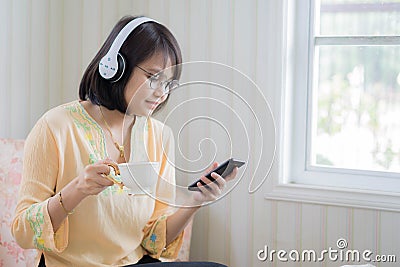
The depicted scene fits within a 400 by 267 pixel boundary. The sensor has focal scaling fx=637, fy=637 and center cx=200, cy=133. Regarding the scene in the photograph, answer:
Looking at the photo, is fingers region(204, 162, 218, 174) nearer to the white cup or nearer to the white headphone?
the white cup

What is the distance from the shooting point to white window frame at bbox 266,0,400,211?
214cm

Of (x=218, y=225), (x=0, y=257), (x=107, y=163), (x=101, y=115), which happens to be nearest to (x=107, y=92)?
(x=101, y=115)

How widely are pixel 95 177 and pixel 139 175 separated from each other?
0.10 m

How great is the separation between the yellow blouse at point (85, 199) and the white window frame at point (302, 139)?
0.62 meters

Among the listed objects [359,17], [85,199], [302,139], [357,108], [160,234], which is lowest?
[160,234]

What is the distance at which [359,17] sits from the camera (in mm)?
2164

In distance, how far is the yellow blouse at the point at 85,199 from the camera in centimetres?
156

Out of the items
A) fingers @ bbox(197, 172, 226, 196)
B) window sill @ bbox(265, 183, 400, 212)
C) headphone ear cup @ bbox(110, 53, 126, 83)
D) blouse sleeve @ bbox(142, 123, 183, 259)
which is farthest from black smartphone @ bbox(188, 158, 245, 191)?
window sill @ bbox(265, 183, 400, 212)

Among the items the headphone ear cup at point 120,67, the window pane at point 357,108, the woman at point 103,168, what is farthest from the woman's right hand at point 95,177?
the window pane at point 357,108

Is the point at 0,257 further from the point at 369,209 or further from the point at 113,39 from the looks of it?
the point at 369,209

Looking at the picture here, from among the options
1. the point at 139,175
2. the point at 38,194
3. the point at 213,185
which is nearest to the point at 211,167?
the point at 213,185

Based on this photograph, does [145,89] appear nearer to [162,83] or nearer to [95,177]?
[162,83]

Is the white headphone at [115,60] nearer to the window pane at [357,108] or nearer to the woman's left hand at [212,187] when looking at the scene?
the woman's left hand at [212,187]

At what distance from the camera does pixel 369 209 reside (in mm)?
2076
